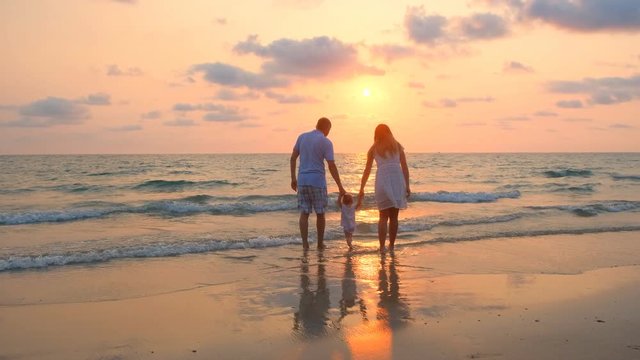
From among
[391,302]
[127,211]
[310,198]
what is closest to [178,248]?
[310,198]

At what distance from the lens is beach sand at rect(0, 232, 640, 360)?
3746mm

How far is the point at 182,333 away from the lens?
406cm

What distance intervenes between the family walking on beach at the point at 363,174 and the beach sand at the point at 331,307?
0.64 meters

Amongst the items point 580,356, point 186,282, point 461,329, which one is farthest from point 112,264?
point 580,356

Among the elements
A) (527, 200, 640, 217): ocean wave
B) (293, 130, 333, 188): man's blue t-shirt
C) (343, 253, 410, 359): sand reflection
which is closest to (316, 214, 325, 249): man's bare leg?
(293, 130, 333, 188): man's blue t-shirt

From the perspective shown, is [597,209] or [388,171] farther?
[597,209]

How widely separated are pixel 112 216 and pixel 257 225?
4117 mm

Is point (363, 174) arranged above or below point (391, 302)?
above

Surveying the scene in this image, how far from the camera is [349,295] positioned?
17.2 ft

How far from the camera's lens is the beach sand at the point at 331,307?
375 cm

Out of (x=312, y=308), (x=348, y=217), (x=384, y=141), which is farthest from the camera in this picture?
(x=348, y=217)

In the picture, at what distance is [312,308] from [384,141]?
3.35m

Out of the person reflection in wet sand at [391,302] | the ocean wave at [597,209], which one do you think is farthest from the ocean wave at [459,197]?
the person reflection in wet sand at [391,302]

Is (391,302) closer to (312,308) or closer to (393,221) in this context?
(312,308)
